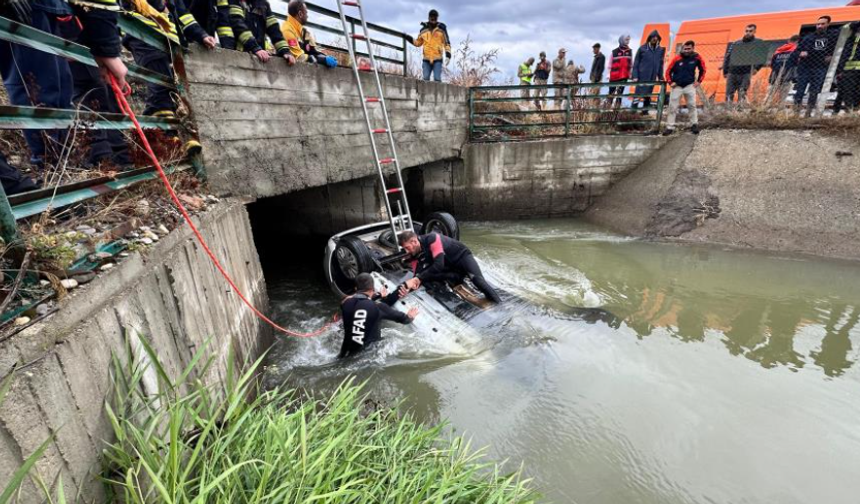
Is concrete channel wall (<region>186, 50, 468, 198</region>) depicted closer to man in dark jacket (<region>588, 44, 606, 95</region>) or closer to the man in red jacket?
the man in red jacket

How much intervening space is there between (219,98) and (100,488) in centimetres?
384

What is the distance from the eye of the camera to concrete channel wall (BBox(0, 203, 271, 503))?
1.45m

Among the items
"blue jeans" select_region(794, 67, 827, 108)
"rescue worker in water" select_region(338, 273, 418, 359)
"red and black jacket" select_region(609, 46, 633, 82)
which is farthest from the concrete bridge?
"blue jeans" select_region(794, 67, 827, 108)

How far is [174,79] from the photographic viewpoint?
402 centimetres

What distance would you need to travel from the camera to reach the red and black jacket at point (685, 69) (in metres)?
8.93

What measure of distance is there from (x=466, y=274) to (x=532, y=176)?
6008mm

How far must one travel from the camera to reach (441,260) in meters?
5.11

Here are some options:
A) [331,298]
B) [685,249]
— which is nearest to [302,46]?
[331,298]

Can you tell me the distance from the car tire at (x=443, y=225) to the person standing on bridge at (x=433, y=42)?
16.4 feet

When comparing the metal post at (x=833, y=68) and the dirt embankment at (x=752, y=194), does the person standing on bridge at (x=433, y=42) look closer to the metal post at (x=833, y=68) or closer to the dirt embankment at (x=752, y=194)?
the dirt embankment at (x=752, y=194)

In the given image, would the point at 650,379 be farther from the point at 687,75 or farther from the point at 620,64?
the point at 620,64

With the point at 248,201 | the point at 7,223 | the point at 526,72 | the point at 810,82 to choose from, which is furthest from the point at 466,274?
the point at 526,72

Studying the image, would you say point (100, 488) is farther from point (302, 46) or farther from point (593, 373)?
point (302, 46)

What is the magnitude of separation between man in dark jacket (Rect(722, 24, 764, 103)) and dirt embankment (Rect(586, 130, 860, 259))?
169 centimetres
